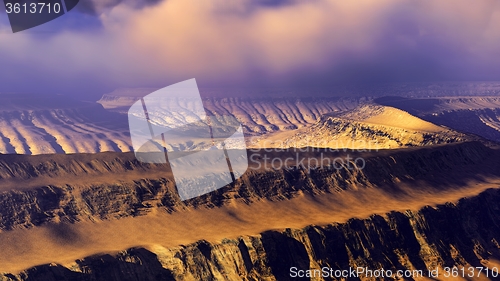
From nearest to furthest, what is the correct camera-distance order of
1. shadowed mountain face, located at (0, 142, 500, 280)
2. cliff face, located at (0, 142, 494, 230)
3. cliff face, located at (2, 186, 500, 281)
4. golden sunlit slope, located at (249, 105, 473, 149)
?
1. cliff face, located at (2, 186, 500, 281)
2. shadowed mountain face, located at (0, 142, 500, 280)
3. cliff face, located at (0, 142, 494, 230)
4. golden sunlit slope, located at (249, 105, 473, 149)

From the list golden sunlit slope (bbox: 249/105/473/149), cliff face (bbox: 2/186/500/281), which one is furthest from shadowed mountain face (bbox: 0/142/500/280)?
golden sunlit slope (bbox: 249/105/473/149)

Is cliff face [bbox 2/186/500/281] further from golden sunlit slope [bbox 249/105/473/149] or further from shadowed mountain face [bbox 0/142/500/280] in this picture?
golden sunlit slope [bbox 249/105/473/149]

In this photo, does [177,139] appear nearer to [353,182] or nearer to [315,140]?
[315,140]

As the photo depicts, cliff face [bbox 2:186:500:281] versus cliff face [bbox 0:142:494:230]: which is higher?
cliff face [bbox 0:142:494:230]

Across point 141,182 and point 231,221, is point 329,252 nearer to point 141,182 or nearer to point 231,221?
point 231,221

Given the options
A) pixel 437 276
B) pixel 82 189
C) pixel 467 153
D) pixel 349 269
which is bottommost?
pixel 437 276

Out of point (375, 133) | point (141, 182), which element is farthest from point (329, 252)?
point (375, 133)

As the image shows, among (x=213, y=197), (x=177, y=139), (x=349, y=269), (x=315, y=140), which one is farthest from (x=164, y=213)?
(x=177, y=139)
